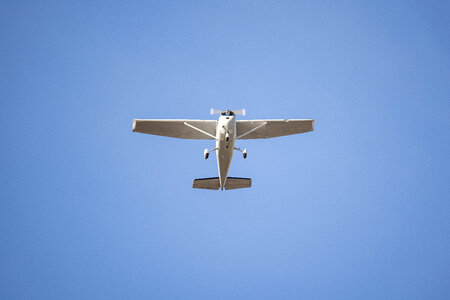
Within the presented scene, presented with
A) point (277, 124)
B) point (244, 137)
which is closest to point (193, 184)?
point (244, 137)

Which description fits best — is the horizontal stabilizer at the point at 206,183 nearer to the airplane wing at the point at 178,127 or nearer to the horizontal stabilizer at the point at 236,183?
the horizontal stabilizer at the point at 236,183

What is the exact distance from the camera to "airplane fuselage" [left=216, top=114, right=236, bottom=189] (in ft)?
82.7

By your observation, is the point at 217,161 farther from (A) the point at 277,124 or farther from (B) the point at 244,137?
(A) the point at 277,124

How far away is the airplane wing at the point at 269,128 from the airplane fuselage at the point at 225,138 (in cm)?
152

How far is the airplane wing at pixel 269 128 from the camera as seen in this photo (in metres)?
27.1

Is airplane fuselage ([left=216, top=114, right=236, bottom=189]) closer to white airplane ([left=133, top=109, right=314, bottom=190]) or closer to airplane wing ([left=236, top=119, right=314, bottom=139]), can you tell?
white airplane ([left=133, top=109, right=314, bottom=190])

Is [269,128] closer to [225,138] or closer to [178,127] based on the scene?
[225,138]

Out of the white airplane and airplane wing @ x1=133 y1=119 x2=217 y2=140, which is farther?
airplane wing @ x1=133 y1=119 x2=217 y2=140

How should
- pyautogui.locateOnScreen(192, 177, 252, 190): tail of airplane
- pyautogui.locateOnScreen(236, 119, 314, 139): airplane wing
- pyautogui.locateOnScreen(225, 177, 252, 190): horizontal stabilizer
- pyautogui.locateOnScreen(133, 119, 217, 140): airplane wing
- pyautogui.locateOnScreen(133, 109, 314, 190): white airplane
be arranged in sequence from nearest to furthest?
pyautogui.locateOnScreen(133, 109, 314, 190): white airplane < pyautogui.locateOnScreen(133, 119, 217, 140): airplane wing < pyautogui.locateOnScreen(236, 119, 314, 139): airplane wing < pyautogui.locateOnScreen(192, 177, 252, 190): tail of airplane < pyautogui.locateOnScreen(225, 177, 252, 190): horizontal stabilizer

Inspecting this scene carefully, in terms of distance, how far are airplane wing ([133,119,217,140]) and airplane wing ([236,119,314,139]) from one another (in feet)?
5.66

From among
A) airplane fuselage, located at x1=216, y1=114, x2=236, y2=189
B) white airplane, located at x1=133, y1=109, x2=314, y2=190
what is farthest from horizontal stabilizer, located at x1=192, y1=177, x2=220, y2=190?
airplane fuselage, located at x1=216, y1=114, x2=236, y2=189

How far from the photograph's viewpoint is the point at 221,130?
2531 cm

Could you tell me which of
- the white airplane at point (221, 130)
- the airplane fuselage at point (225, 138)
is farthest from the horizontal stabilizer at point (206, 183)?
the airplane fuselage at point (225, 138)

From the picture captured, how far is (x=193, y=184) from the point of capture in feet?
92.6
